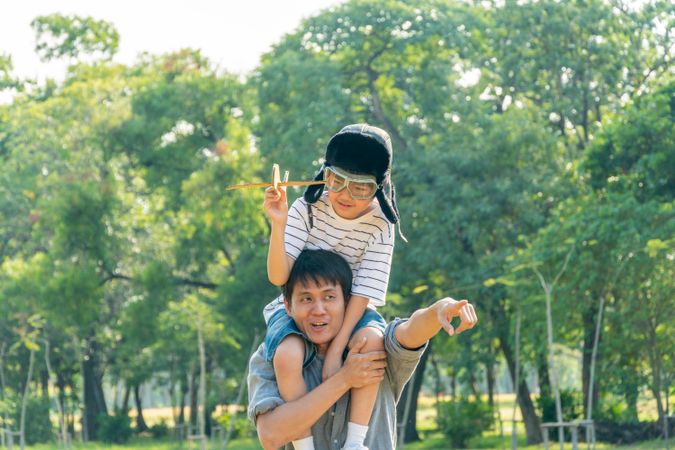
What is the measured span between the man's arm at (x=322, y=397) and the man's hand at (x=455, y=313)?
1.30 ft

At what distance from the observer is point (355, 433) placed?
4.20 meters

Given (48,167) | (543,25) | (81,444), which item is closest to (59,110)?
(48,167)

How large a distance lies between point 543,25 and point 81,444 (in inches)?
593

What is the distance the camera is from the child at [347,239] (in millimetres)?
4156

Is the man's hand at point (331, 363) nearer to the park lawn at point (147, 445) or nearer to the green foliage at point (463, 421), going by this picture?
the park lawn at point (147, 445)

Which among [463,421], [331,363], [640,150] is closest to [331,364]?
[331,363]

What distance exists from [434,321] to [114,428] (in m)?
30.4

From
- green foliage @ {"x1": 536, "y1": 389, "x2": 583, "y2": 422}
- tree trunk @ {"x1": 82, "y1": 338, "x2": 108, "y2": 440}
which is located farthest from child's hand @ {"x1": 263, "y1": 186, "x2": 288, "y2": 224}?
tree trunk @ {"x1": 82, "y1": 338, "x2": 108, "y2": 440}

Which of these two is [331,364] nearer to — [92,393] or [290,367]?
[290,367]

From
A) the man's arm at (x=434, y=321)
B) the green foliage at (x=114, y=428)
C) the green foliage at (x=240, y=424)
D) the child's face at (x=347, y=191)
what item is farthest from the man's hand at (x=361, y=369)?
the green foliage at (x=114, y=428)

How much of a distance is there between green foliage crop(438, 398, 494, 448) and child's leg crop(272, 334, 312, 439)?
74.3 feet

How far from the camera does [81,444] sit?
102ft

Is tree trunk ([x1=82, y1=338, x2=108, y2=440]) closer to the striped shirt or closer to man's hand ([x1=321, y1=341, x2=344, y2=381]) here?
the striped shirt

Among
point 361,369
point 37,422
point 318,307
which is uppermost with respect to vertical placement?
point 37,422
